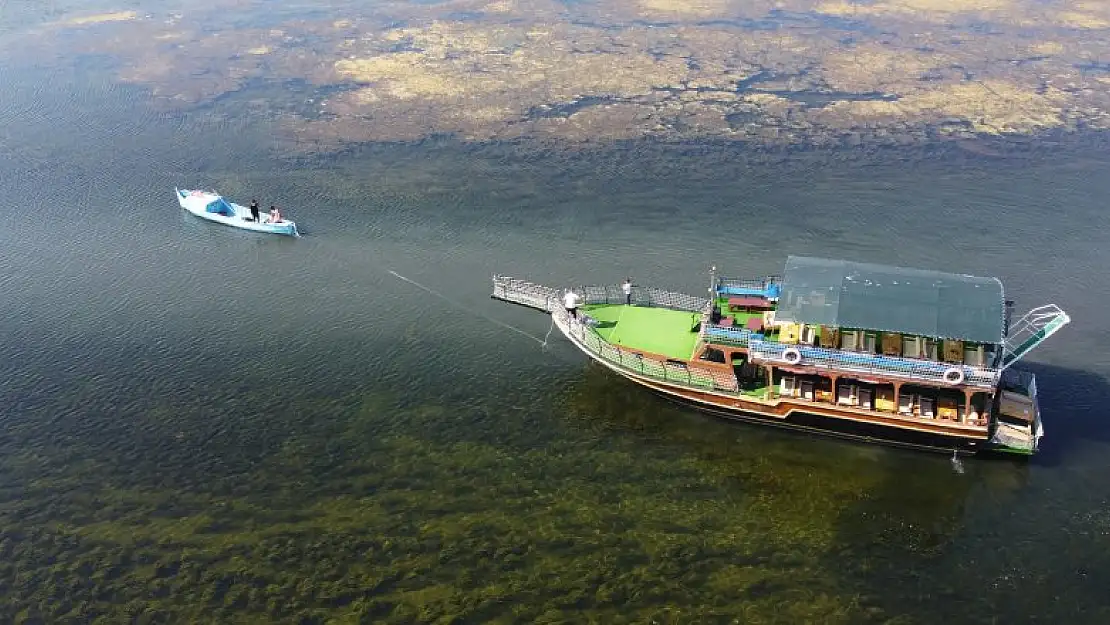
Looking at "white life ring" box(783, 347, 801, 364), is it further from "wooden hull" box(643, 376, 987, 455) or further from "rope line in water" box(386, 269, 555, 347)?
"rope line in water" box(386, 269, 555, 347)

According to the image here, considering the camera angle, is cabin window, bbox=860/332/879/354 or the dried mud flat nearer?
cabin window, bbox=860/332/879/354

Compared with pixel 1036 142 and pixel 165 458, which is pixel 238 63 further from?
pixel 1036 142

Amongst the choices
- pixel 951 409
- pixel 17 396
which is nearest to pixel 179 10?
pixel 17 396

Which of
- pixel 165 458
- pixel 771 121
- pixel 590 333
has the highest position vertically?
pixel 771 121

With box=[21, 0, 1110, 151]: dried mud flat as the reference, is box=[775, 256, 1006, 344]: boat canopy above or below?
below

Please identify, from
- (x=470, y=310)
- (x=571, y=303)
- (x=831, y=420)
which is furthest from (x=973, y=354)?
(x=470, y=310)

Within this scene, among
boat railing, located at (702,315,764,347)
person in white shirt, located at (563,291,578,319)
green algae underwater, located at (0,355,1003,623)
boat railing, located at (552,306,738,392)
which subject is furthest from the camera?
person in white shirt, located at (563,291,578,319)

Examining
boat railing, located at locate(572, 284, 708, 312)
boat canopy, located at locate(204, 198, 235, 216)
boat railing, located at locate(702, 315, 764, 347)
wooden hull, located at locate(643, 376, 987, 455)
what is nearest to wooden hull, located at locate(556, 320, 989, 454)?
wooden hull, located at locate(643, 376, 987, 455)

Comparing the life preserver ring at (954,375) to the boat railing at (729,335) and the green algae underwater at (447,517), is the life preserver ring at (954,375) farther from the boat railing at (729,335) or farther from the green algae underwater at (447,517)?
the boat railing at (729,335)
